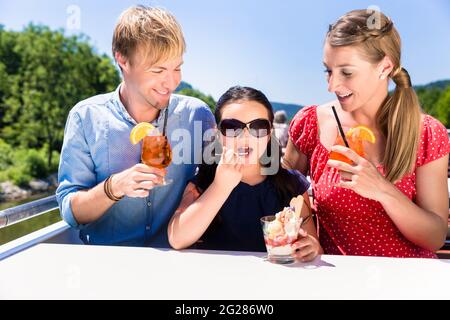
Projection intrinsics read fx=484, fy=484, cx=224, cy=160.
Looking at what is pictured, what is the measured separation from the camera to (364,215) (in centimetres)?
207

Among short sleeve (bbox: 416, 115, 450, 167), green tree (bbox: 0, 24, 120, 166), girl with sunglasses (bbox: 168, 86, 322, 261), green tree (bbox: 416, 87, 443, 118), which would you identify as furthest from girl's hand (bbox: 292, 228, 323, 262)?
green tree (bbox: 416, 87, 443, 118)

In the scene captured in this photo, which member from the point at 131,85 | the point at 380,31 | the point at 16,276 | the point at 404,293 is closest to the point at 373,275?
the point at 404,293

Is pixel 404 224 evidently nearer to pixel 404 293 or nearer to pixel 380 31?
pixel 404 293

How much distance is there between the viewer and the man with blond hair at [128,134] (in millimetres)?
2033

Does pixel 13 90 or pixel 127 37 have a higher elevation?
pixel 127 37

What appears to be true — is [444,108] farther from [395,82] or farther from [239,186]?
[239,186]

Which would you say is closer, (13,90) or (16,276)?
(16,276)

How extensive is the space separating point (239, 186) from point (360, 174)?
60 centimetres

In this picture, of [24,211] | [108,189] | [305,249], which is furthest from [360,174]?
[24,211]

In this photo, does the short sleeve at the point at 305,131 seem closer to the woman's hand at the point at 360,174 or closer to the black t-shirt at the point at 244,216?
the black t-shirt at the point at 244,216

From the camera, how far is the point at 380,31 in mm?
1980

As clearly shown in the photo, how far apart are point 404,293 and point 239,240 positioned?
85cm

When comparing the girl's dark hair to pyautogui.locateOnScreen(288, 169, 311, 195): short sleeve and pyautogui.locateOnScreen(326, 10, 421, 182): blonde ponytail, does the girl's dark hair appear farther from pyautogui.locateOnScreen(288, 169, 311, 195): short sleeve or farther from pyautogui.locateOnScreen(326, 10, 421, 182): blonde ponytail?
pyautogui.locateOnScreen(326, 10, 421, 182): blonde ponytail

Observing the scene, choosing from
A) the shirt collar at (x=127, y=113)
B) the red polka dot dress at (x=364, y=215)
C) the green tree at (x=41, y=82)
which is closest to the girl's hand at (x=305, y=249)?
the red polka dot dress at (x=364, y=215)
